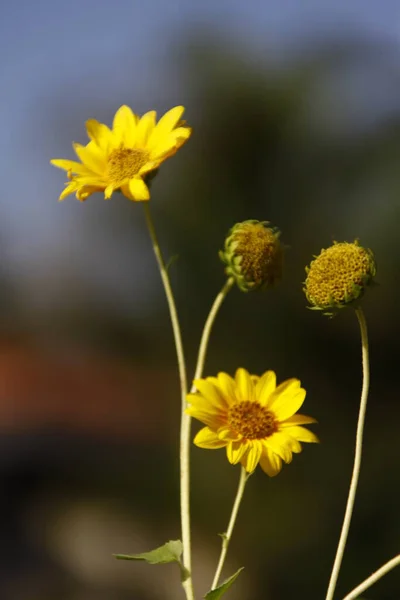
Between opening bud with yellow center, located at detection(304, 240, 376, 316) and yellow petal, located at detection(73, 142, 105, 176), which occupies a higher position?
yellow petal, located at detection(73, 142, 105, 176)

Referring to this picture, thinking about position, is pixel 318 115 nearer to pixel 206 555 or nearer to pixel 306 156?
pixel 306 156

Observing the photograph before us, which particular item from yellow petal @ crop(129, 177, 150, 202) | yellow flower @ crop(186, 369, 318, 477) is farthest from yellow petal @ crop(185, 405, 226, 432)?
yellow petal @ crop(129, 177, 150, 202)

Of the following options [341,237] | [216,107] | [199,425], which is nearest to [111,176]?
[199,425]

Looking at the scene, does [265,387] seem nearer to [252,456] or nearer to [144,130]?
[252,456]

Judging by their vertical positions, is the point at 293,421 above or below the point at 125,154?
below

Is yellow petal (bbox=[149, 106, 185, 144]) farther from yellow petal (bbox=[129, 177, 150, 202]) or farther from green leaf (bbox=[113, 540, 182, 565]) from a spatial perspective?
green leaf (bbox=[113, 540, 182, 565])

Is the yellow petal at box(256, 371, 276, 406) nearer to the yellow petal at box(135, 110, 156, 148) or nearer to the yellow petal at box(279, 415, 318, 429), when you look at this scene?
the yellow petal at box(279, 415, 318, 429)

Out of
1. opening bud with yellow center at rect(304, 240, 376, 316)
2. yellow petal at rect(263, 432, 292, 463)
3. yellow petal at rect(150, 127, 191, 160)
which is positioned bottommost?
yellow petal at rect(263, 432, 292, 463)

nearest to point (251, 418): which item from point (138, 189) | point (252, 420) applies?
point (252, 420)
